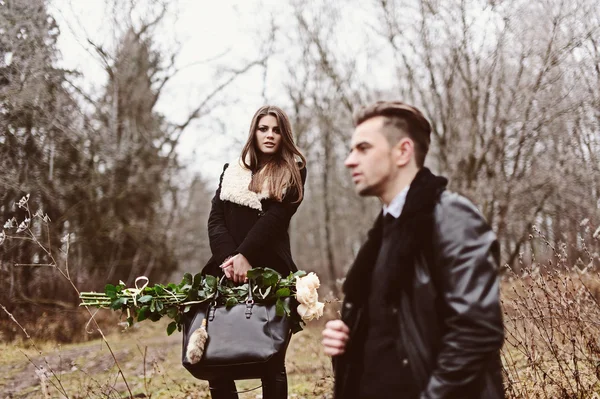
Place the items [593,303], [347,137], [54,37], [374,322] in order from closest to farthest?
[374,322] < [593,303] < [54,37] < [347,137]

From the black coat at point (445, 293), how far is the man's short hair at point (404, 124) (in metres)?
0.11

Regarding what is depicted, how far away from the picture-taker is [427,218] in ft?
5.73

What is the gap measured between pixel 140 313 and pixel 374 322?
6.01ft

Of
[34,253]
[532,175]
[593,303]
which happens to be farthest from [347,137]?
[593,303]

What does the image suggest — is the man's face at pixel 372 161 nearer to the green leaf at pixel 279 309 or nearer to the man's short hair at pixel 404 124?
the man's short hair at pixel 404 124

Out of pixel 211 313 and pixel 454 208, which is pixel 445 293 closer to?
pixel 454 208

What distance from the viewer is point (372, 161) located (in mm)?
1922

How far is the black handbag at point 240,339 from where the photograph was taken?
9.63 feet

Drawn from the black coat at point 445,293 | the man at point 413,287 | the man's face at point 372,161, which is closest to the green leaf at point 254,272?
the man at point 413,287

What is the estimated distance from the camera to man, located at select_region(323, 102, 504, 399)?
1.62 m

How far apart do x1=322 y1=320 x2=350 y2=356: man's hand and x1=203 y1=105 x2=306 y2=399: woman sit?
4.54ft

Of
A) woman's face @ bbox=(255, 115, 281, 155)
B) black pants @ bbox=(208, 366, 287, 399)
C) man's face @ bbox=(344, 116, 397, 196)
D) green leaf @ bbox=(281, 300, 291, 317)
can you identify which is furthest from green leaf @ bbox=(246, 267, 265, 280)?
man's face @ bbox=(344, 116, 397, 196)

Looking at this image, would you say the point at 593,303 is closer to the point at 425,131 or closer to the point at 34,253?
the point at 425,131

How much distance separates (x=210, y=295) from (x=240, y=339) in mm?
336
